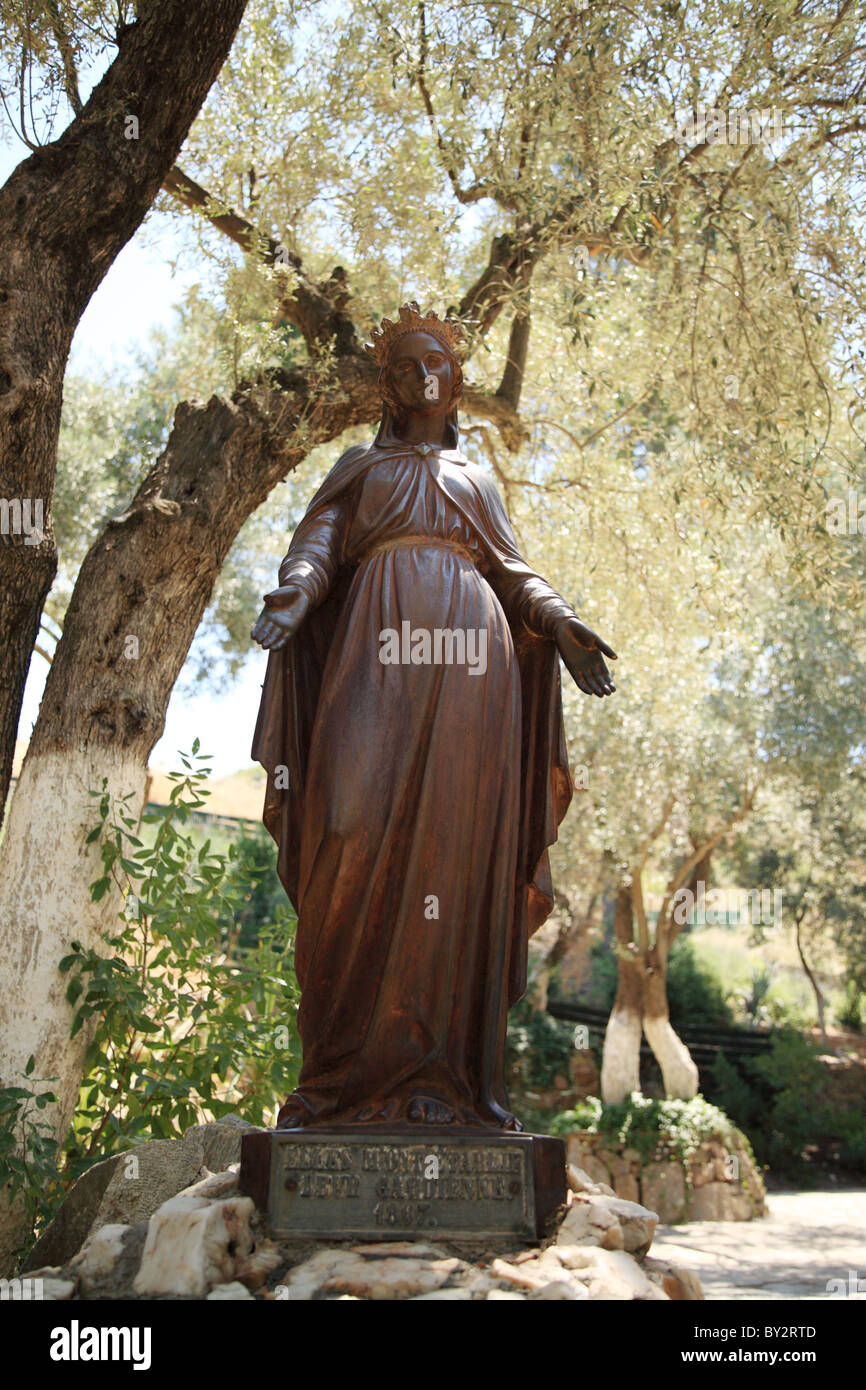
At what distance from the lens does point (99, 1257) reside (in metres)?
3.11

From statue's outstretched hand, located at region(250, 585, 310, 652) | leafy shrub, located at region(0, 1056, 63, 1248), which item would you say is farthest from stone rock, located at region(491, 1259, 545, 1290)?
leafy shrub, located at region(0, 1056, 63, 1248)

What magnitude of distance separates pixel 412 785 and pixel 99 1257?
1.50m

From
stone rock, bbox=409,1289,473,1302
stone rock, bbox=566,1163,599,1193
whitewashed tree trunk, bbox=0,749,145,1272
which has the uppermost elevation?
whitewashed tree trunk, bbox=0,749,145,1272

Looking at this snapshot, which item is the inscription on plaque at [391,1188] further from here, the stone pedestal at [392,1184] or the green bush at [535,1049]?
the green bush at [535,1049]

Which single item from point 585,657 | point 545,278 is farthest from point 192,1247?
point 545,278

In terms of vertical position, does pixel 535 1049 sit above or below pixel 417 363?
below

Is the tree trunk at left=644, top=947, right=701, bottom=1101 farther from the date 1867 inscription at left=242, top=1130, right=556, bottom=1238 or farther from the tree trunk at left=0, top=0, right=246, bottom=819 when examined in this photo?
the date 1867 inscription at left=242, top=1130, right=556, bottom=1238

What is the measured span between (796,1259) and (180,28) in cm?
1088

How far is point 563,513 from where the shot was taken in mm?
10719

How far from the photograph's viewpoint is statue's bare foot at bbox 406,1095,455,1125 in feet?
11.1

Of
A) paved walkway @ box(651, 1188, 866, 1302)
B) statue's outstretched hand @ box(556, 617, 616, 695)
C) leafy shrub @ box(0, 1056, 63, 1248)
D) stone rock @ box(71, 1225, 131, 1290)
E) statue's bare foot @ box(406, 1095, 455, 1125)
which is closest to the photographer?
stone rock @ box(71, 1225, 131, 1290)

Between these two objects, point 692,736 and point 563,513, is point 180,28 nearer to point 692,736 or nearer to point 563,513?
point 563,513

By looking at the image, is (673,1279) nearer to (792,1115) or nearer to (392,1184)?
(392,1184)

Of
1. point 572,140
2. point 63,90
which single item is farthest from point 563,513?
point 63,90
